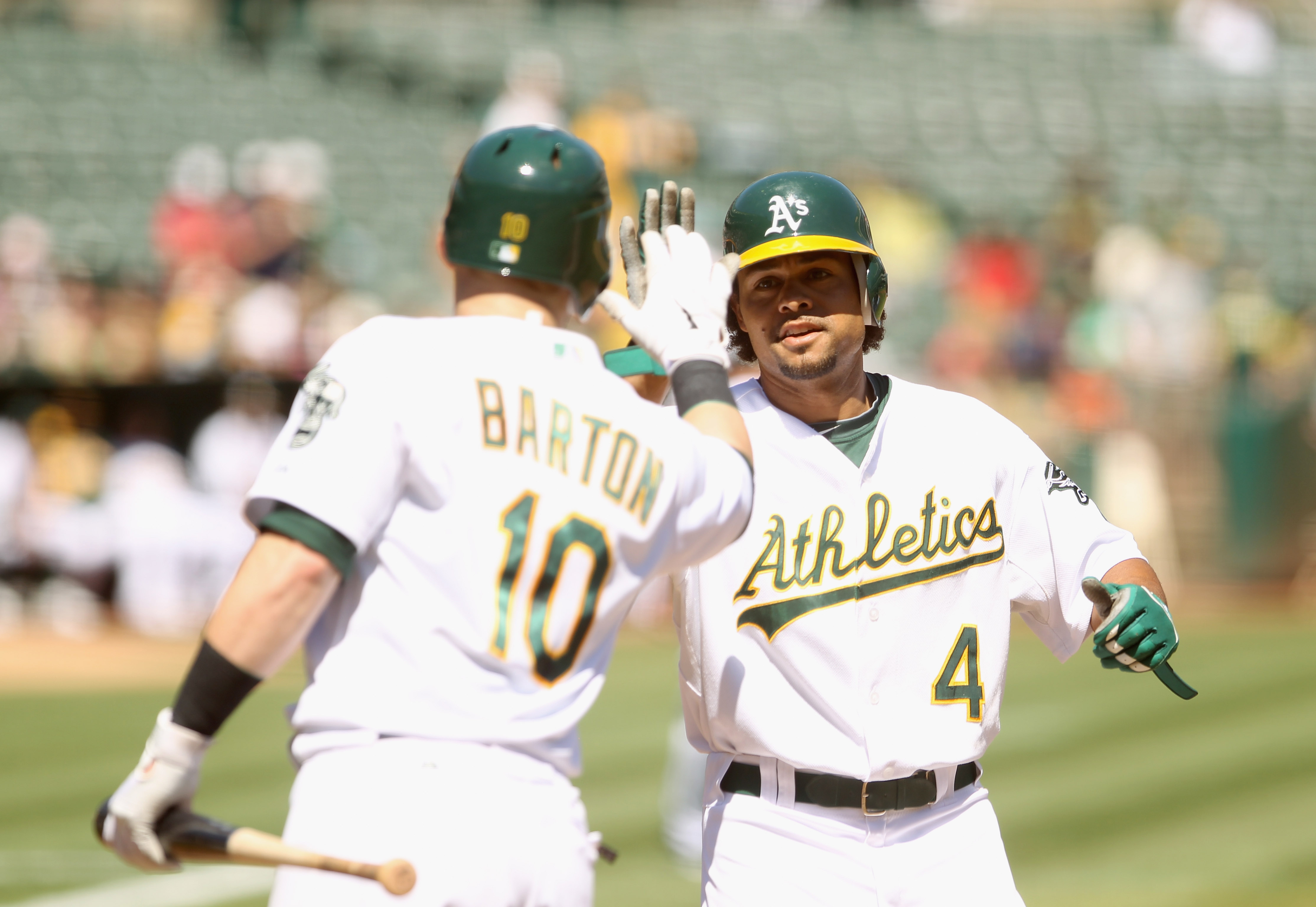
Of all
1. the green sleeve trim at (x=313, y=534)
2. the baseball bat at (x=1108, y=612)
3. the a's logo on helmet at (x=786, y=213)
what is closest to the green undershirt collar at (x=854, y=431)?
the a's logo on helmet at (x=786, y=213)

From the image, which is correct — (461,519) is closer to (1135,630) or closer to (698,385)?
(698,385)

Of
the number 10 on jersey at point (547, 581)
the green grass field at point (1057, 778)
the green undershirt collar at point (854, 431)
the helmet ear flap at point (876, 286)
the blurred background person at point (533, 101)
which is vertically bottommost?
the green grass field at point (1057, 778)

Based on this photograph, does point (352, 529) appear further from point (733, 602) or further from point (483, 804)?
point (733, 602)

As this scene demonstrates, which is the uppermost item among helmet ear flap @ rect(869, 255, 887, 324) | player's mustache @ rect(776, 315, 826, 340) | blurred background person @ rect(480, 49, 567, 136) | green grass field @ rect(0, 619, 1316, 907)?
blurred background person @ rect(480, 49, 567, 136)

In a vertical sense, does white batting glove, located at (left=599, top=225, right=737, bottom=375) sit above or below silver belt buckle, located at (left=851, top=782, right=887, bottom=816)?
above

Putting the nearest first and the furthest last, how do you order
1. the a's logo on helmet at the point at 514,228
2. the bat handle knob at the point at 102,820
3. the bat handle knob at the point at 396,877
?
the bat handle knob at the point at 396,877
the bat handle knob at the point at 102,820
the a's logo on helmet at the point at 514,228

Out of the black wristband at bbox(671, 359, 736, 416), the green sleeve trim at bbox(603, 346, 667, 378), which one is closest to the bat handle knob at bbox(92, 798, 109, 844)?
the black wristband at bbox(671, 359, 736, 416)

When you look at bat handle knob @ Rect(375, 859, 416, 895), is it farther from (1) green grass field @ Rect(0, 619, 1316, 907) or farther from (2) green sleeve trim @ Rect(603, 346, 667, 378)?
(1) green grass field @ Rect(0, 619, 1316, 907)

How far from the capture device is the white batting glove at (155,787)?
2.42 m

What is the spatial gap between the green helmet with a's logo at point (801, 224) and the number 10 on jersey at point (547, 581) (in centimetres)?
116

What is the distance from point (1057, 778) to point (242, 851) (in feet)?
21.1

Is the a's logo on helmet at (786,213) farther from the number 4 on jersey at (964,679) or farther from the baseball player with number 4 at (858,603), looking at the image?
the number 4 on jersey at (964,679)

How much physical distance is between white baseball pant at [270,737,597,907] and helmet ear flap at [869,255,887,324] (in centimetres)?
160

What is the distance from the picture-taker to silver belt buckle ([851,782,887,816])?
3.27m
